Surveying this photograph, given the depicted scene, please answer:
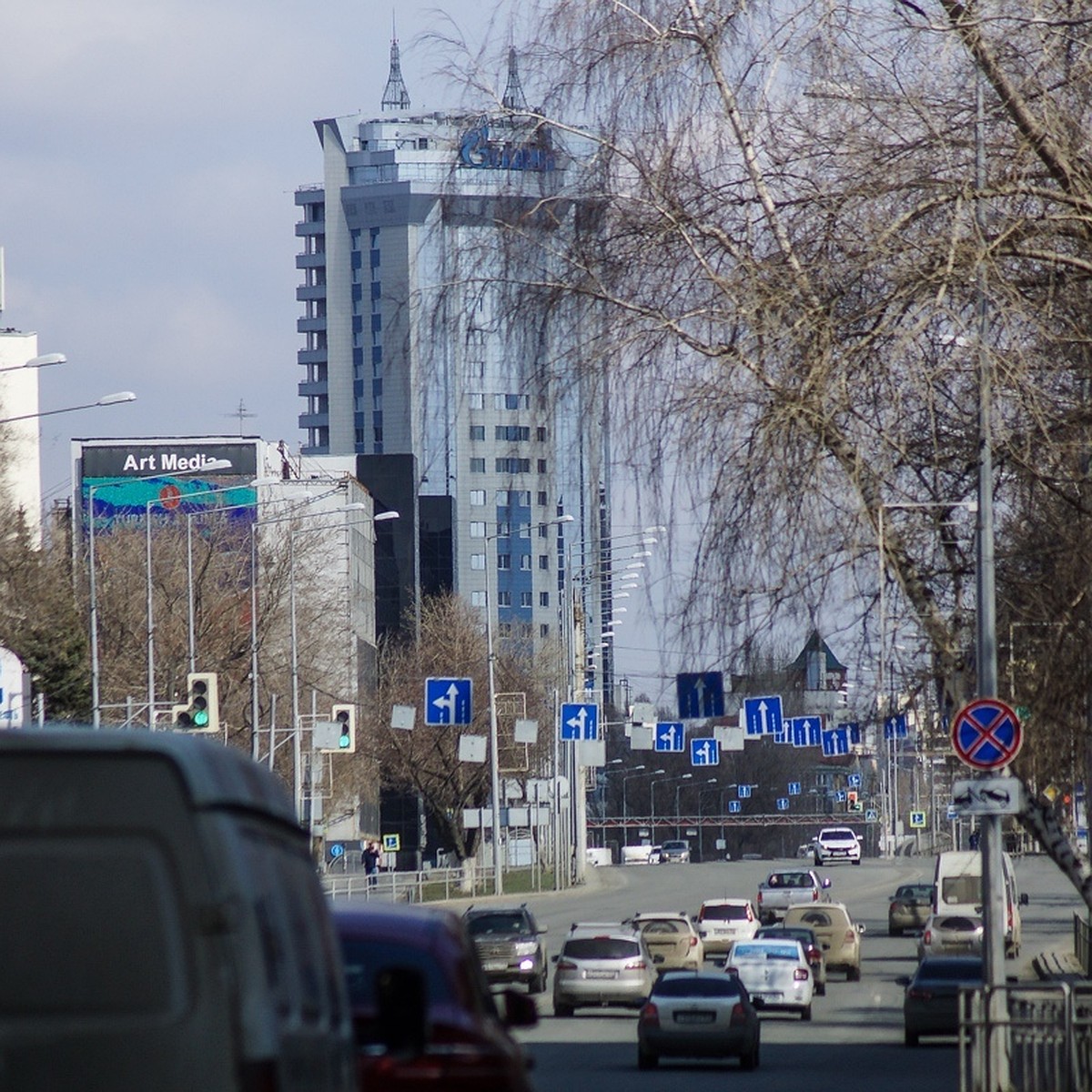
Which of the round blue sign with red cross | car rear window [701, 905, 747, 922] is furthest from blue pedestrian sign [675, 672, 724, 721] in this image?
car rear window [701, 905, 747, 922]

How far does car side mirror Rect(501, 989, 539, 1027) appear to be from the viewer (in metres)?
12.6

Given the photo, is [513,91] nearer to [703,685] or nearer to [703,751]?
[703,685]

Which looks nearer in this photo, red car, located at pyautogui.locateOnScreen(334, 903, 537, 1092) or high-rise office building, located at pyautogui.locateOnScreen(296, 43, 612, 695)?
red car, located at pyautogui.locateOnScreen(334, 903, 537, 1092)

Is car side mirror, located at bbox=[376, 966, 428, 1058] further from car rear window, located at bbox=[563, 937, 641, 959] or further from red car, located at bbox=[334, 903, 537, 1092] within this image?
car rear window, located at bbox=[563, 937, 641, 959]

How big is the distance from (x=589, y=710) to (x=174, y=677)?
48.4 feet

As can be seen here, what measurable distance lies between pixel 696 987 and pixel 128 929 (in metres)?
24.7

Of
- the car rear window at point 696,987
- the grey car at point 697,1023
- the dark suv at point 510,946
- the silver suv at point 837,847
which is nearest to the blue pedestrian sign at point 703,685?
the grey car at point 697,1023

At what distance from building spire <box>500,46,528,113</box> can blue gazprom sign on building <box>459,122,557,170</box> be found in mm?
209

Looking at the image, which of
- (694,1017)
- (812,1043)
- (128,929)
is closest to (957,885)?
(812,1043)

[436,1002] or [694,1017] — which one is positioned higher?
[436,1002]

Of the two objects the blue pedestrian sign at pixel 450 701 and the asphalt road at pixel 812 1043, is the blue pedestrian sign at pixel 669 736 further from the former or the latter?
the blue pedestrian sign at pixel 450 701

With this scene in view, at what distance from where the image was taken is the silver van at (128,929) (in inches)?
225

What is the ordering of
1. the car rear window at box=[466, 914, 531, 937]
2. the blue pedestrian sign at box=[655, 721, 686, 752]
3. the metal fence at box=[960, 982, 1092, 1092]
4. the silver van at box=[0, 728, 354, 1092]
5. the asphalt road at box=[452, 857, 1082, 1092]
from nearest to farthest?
1. the silver van at box=[0, 728, 354, 1092]
2. the metal fence at box=[960, 982, 1092, 1092]
3. the asphalt road at box=[452, 857, 1082, 1092]
4. the car rear window at box=[466, 914, 531, 937]
5. the blue pedestrian sign at box=[655, 721, 686, 752]

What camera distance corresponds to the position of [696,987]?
29844mm
